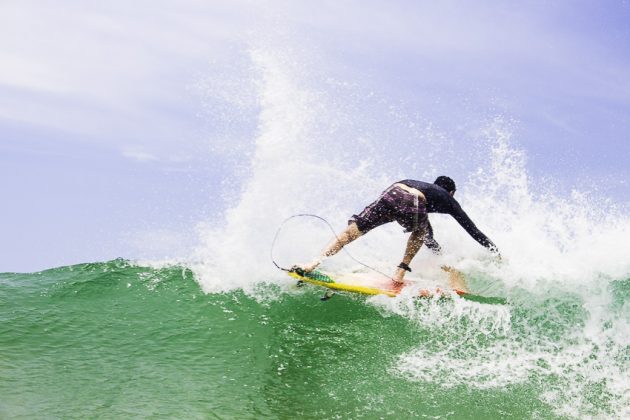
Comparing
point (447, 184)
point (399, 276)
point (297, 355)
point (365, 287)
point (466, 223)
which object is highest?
point (447, 184)

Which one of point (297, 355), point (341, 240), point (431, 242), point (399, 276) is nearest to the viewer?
point (297, 355)

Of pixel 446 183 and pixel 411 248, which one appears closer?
pixel 411 248

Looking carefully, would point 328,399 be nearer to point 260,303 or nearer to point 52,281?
point 260,303

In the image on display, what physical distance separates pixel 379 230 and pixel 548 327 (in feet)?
12.2

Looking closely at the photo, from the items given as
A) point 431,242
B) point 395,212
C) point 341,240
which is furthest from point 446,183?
point 341,240

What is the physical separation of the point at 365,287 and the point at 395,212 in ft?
Answer: 3.62

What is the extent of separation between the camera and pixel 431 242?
801 cm

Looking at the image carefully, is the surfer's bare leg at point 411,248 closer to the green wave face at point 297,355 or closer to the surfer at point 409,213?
the surfer at point 409,213

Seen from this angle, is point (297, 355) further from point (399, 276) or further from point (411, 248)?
point (411, 248)

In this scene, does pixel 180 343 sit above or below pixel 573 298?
below

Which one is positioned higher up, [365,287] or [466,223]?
[466,223]

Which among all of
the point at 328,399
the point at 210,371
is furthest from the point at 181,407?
the point at 328,399

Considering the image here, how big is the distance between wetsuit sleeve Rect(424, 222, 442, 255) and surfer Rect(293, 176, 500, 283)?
0.61m

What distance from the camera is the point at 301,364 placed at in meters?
5.82
